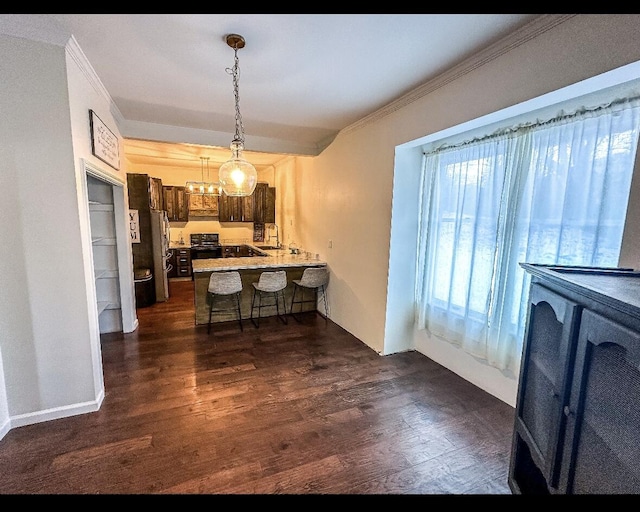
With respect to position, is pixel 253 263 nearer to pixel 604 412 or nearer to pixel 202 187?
pixel 202 187

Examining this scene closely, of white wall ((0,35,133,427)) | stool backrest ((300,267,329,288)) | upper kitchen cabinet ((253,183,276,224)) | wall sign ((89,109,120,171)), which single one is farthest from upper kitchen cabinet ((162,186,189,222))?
white wall ((0,35,133,427))

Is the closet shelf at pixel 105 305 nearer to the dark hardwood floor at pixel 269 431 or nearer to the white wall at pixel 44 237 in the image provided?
the dark hardwood floor at pixel 269 431

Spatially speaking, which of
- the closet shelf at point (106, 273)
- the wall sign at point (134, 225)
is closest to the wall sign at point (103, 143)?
the closet shelf at point (106, 273)

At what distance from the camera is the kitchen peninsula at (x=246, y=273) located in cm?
417

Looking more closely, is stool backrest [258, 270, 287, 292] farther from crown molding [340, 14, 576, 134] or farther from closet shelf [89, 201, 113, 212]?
crown molding [340, 14, 576, 134]

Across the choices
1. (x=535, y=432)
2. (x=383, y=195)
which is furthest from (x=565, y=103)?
(x=535, y=432)

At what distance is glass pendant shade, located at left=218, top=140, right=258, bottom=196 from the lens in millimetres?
2674

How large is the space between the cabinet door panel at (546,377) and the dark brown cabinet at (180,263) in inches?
269

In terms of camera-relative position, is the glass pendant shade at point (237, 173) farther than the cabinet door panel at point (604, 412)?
Yes

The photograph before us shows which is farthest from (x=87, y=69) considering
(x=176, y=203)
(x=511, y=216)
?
(x=176, y=203)

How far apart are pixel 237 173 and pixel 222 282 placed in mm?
1714

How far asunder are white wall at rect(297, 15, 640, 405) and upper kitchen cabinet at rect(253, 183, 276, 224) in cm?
212

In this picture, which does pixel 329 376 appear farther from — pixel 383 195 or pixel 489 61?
pixel 489 61

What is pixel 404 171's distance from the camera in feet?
10.3
